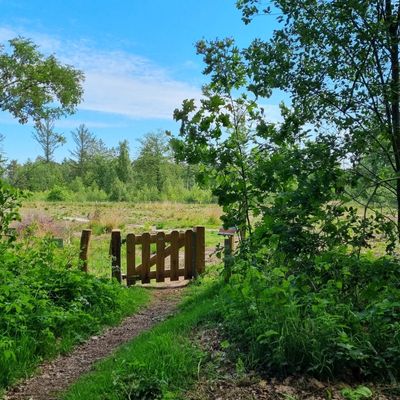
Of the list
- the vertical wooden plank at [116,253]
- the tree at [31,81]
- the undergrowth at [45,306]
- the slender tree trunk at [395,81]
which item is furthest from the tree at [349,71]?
the tree at [31,81]

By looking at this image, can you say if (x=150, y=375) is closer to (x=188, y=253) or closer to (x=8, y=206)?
(x=8, y=206)

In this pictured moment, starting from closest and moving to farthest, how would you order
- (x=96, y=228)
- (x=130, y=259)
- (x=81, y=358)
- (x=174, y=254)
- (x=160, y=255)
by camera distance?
(x=81, y=358)
(x=130, y=259)
(x=160, y=255)
(x=174, y=254)
(x=96, y=228)

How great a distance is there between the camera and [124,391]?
302 cm

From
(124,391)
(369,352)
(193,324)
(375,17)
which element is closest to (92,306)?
(193,324)

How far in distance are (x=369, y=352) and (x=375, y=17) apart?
2.84m

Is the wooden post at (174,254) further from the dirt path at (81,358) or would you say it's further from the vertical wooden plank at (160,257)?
the dirt path at (81,358)

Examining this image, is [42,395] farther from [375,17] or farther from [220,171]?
[375,17]

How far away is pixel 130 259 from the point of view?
9.16m

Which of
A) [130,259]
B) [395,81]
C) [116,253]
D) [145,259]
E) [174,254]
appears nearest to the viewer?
[395,81]

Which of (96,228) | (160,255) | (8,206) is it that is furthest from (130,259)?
(96,228)

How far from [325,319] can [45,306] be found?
3645mm

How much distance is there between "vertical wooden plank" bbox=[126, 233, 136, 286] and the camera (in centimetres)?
913

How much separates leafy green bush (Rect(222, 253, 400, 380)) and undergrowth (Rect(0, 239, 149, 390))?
224cm

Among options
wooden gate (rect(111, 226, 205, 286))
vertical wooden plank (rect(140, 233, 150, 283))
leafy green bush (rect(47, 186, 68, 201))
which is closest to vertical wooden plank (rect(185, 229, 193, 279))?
wooden gate (rect(111, 226, 205, 286))
